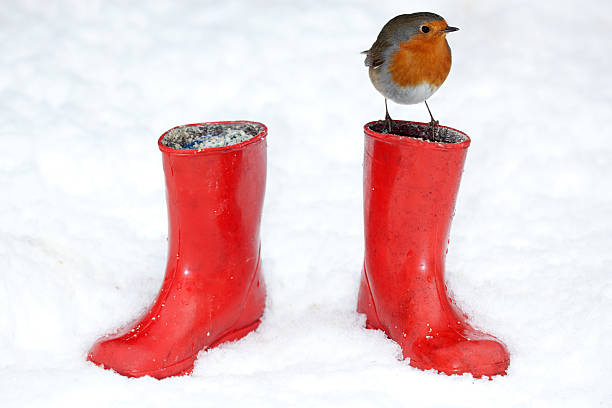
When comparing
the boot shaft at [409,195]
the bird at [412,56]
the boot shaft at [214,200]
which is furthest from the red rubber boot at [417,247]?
the boot shaft at [214,200]

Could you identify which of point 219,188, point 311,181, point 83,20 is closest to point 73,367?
point 219,188

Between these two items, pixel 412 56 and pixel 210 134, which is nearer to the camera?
pixel 412 56

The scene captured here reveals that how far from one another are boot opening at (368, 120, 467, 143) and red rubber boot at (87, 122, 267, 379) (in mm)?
259

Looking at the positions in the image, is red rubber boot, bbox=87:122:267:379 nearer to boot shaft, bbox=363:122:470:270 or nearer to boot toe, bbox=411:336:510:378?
boot shaft, bbox=363:122:470:270

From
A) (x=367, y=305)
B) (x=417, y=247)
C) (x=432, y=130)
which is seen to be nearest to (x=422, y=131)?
(x=432, y=130)

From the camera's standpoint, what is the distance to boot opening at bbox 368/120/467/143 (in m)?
1.29

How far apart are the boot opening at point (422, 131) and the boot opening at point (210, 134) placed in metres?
0.26

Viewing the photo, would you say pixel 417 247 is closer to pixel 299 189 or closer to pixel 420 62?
pixel 420 62

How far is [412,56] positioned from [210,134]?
1.56ft

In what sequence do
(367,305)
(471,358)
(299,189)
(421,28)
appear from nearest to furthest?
1. (421,28)
2. (471,358)
3. (367,305)
4. (299,189)

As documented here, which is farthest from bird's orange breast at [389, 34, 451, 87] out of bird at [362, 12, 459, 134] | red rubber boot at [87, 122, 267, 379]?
red rubber boot at [87, 122, 267, 379]

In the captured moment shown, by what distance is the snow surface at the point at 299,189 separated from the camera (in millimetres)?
1234

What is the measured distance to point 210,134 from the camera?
1.35m

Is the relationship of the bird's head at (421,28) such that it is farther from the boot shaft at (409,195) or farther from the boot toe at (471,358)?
the boot toe at (471,358)
